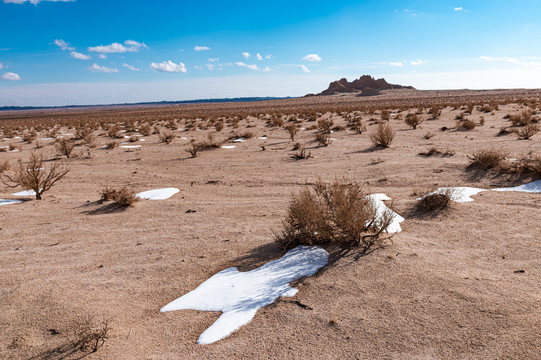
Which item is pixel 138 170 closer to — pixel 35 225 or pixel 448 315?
pixel 35 225

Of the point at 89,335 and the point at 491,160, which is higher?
the point at 491,160

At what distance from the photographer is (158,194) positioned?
6918 millimetres

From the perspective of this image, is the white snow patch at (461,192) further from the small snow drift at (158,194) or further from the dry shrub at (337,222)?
the small snow drift at (158,194)

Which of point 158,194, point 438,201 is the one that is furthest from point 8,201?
point 438,201

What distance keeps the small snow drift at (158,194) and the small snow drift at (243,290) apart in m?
3.51

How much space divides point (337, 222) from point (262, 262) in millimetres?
959

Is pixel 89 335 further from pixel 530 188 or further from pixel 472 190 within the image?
pixel 530 188

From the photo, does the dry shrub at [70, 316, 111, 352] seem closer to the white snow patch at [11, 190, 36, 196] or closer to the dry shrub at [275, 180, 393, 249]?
the dry shrub at [275, 180, 393, 249]

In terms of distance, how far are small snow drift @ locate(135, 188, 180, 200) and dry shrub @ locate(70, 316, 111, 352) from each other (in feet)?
13.2

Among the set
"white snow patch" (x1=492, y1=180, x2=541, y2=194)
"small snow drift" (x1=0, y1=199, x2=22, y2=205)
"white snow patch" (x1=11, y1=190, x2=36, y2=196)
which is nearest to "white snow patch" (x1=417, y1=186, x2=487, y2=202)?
"white snow patch" (x1=492, y1=180, x2=541, y2=194)

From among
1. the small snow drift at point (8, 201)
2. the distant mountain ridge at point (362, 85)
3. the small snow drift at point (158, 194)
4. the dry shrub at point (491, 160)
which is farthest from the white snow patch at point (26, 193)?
the distant mountain ridge at point (362, 85)

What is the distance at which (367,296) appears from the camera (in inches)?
117

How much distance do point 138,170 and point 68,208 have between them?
3.33m

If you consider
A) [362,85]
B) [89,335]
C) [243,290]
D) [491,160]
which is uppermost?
[362,85]
